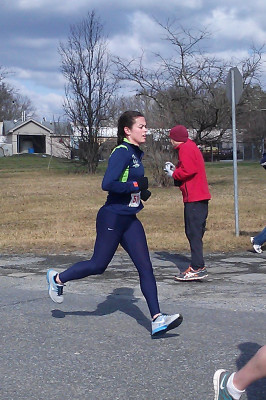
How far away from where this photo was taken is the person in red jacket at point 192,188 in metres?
8.27

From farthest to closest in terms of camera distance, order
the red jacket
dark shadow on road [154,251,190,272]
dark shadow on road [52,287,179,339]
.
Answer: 1. dark shadow on road [154,251,190,272]
2. the red jacket
3. dark shadow on road [52,287,179,339]

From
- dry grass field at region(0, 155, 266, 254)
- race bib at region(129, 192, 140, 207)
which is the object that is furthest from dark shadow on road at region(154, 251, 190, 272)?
race bib at region(129, 192, 140, 207)

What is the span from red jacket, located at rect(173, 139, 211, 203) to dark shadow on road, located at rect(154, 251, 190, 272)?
149cm

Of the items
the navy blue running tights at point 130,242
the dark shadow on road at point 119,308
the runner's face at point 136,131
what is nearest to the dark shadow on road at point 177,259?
the dark shadow on road at point 119,308

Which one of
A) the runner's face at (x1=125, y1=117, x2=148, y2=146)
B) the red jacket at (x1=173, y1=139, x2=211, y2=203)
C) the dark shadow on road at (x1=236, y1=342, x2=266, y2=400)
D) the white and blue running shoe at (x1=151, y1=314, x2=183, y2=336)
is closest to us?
the dark shadow on road at (x1=236, y1=342, x2=266, y2=400)

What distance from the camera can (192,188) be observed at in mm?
8352

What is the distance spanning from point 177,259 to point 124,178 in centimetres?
466

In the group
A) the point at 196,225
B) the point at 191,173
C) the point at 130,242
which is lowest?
the point at 196,225

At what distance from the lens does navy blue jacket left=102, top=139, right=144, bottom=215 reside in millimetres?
5723

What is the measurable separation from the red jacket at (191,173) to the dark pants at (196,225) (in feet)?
0.29

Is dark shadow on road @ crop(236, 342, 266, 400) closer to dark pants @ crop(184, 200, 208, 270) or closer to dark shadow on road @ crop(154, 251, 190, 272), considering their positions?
dark pants @ crop(184, 200, 208, 270)

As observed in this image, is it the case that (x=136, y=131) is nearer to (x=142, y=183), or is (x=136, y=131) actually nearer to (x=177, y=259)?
(x=142, y=183)

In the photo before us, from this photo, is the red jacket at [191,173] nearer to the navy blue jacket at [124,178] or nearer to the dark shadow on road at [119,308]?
the dark shadow on road at [119,308]

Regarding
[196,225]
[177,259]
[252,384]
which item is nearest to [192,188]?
[196,225]
